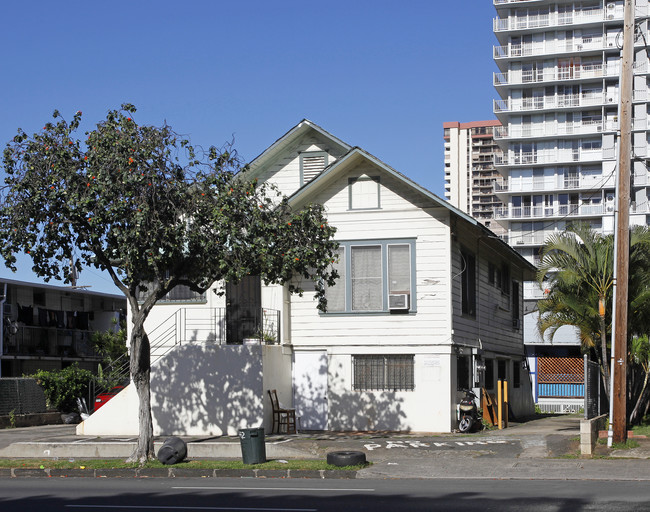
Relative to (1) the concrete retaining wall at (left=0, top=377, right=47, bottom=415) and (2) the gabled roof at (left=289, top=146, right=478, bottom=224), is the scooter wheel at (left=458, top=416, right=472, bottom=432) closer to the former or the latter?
(2) the gabled roof at (left=289, top=146, right=478, bottom=224)

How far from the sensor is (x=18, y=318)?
122 ft

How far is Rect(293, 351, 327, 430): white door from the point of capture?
23641mm

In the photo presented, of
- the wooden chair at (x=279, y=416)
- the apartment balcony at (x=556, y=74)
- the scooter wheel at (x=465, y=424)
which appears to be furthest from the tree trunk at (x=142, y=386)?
the apartment balcony at (x=556, y=74)

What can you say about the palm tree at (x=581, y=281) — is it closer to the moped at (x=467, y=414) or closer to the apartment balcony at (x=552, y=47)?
the moped at (x=467, y=414)

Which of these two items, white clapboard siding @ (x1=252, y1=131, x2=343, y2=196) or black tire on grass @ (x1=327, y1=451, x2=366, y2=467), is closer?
black tire on grass @ (x1=327, y1=451, x2=366, y2=467)

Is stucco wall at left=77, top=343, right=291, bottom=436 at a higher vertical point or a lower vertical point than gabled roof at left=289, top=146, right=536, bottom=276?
lower

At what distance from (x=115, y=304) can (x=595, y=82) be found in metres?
55.4

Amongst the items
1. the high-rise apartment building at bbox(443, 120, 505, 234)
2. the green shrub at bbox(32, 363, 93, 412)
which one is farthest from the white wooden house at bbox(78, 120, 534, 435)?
the high-rise apartment building at bbox(443, 120, 505, 234)

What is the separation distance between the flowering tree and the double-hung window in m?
5.21

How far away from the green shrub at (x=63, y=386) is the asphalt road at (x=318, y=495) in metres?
14.7

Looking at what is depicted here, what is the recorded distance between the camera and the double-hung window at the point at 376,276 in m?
23.1

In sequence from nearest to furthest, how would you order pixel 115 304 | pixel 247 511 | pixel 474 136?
pixel 247 511 → pixel 115 304 → pixel 474 136

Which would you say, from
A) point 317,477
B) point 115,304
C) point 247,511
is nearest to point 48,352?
point 115,304

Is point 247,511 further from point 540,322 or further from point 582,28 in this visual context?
point 582,28
